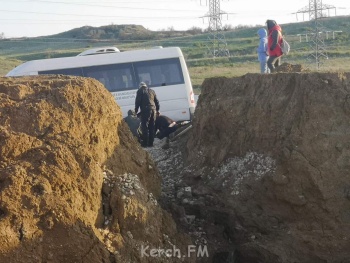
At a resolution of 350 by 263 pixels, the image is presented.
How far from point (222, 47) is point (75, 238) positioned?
47.9 metres

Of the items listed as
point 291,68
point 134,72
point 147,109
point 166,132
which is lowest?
point 166,132

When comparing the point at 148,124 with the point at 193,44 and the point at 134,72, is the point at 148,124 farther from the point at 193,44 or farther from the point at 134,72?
the point at 193,44

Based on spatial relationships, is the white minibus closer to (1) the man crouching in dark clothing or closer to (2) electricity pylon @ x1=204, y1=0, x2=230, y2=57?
(1) the man crouching in dark clothing

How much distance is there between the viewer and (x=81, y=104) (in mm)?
7551

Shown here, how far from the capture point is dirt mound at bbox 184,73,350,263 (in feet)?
27.5

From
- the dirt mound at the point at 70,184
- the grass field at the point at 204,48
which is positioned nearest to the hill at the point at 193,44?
the grass field at the point at 204,48

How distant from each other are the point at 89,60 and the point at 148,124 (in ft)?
18.0

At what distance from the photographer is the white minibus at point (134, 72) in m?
17.6

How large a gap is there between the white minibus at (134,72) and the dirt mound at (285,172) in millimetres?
7898

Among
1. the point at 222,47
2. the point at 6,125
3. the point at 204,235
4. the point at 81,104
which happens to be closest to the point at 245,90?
the point at 204,235

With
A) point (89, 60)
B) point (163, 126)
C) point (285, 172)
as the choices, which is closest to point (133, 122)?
point (163, 126)

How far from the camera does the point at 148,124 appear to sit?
42.9 feet

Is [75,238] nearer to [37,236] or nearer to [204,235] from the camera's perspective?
[37,236]

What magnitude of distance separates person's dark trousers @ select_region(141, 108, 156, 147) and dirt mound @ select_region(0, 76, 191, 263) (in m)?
4.27
